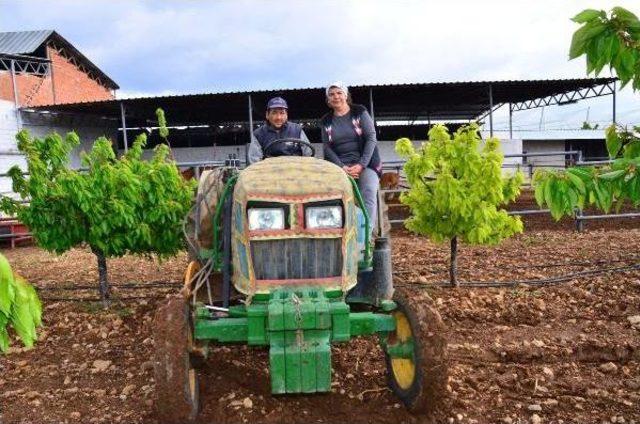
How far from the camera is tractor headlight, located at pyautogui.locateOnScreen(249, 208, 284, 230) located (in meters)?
3.44

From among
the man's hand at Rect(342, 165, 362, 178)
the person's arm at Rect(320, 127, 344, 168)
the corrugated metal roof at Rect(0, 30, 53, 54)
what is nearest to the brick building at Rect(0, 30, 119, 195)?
the corrugated metal roof at Rect(0, 30, 53, 54)

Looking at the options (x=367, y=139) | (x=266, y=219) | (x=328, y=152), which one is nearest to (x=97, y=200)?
(x=328, y=152)

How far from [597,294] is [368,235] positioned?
138 inches

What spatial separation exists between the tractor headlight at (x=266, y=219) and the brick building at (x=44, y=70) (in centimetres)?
2349

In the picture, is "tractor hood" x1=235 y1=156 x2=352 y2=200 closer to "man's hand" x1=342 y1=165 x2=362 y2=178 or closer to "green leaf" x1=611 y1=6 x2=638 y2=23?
"man's hand" x1=342 y1=165 x2=362 y2=178

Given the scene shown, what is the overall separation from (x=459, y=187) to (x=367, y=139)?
52.9 inches

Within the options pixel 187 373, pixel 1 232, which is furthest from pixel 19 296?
pixel 1 232

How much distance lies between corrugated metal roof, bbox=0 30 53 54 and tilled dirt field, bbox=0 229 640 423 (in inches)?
977

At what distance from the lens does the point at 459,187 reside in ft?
19.8

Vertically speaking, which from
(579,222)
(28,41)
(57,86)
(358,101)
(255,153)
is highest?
(28,41)

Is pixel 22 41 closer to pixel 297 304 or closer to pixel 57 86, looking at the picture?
pixel 57 86

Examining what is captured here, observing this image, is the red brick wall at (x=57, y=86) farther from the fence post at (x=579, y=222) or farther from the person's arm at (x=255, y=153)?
the person's arm at (x=255, y=153)

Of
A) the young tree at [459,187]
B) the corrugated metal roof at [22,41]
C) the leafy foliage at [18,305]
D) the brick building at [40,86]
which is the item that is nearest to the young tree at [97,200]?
the young tree at [459,187]

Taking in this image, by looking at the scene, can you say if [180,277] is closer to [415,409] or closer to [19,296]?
[415,409]
